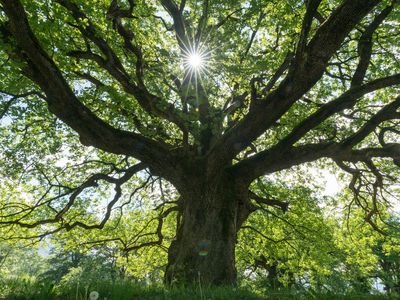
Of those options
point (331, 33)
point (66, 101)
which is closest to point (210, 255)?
point (66, 101)

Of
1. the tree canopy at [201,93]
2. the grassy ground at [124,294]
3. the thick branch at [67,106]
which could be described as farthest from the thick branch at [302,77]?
the grassy ground at [124,294]

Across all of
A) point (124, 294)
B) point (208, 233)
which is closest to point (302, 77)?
point (208, 233)

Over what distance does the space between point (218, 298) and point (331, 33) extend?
15.2 feet

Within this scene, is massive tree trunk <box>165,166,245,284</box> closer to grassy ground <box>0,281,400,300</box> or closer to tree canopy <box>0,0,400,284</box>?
tree canopy <box>0,0,400,284</box>

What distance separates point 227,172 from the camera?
8492 mm

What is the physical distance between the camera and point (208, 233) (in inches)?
295

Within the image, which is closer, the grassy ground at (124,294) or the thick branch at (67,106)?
the grassy ground at (124,294)

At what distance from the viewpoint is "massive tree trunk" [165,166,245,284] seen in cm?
694

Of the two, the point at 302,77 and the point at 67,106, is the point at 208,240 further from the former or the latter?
the point at 67,106

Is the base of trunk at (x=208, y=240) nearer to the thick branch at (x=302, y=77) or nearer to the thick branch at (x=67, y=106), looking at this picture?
the thick branch at (x=302, y=77)

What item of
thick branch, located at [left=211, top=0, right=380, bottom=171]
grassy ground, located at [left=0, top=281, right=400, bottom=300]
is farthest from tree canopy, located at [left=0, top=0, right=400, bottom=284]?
grassy ground, located at [left=0, top=281, right=400, bottom=300]

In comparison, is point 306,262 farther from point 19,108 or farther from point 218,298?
point 19,108

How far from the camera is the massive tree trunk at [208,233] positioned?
22.8ft

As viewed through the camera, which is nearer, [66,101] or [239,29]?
[66,101]
